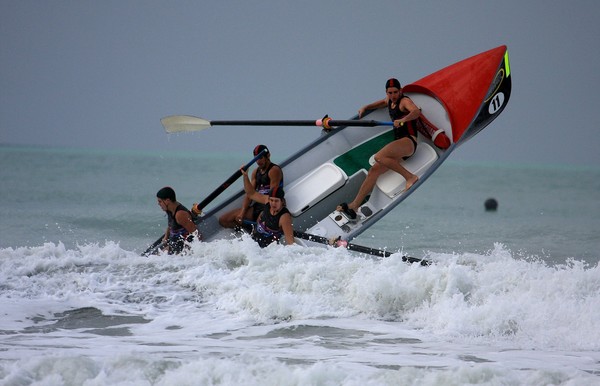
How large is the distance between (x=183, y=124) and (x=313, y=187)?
7.22ft

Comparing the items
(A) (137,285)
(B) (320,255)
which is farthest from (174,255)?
(B) (320,255)

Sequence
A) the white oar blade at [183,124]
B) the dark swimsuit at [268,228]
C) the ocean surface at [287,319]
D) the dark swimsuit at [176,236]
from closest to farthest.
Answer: the ocean surface at [287,319] → the dark swimsuit at [268,228] → the dark swimsuit at [176,236] → the white oar blade at [183,124]

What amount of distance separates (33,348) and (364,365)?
8.13ft

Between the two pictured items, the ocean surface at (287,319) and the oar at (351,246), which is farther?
the oar at (351,246)

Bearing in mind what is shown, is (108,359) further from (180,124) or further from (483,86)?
(483,86)

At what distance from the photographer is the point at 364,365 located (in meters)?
6.04

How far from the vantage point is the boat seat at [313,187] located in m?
10.2

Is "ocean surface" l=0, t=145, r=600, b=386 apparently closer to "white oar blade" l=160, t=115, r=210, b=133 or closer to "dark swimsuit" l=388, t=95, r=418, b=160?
"dark swimsuit" l=388, t=95, r=418, b=160

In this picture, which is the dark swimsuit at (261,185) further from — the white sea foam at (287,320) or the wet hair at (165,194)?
the wet hair at (165,194)

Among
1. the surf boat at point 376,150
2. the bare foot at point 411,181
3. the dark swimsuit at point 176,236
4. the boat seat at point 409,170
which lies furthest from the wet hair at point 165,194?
the bare foot at point 411,181

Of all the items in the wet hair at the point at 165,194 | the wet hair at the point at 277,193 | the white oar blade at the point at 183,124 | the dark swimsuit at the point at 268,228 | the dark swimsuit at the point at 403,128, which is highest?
the white oar blade at the point at 183,124

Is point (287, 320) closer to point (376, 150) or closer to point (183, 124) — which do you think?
point (376, 150)

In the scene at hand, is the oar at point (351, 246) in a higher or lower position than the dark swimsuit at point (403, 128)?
lower

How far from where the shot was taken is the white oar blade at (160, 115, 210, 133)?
37.0ft
